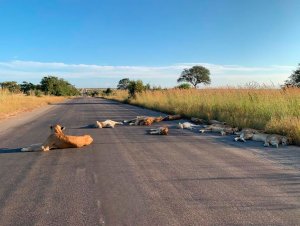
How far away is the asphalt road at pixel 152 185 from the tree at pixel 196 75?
224 feet

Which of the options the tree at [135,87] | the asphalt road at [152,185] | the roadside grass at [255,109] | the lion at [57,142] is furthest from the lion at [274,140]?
the tree at [135,87]

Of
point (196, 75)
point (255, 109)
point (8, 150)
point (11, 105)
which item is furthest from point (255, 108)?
point (196, 75)

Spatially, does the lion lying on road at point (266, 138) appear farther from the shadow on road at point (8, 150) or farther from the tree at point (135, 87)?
the tree at point (135, 87)

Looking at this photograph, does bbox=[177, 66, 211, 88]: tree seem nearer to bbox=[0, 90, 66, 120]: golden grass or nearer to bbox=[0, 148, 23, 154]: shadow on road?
bbox=[0, 90, 66, 120]: golden grass

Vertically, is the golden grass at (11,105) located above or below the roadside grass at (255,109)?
below

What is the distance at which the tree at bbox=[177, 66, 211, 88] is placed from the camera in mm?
77000

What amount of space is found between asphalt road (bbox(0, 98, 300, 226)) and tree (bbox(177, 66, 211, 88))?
68161 millimetres

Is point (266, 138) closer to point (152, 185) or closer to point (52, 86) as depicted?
point (152, 185)

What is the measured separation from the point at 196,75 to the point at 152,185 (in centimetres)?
7270

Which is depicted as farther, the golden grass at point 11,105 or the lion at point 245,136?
the golden grass at point 11,105

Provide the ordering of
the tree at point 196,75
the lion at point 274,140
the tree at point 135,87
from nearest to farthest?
the lion at point 274,140 → the tree at point 135,87 → the tree at point 196,75

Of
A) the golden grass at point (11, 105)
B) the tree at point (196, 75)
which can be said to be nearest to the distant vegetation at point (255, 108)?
the golden grass at point (11, 105)

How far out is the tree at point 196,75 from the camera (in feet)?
253

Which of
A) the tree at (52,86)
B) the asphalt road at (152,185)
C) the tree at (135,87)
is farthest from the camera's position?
the tree at (52,86)
